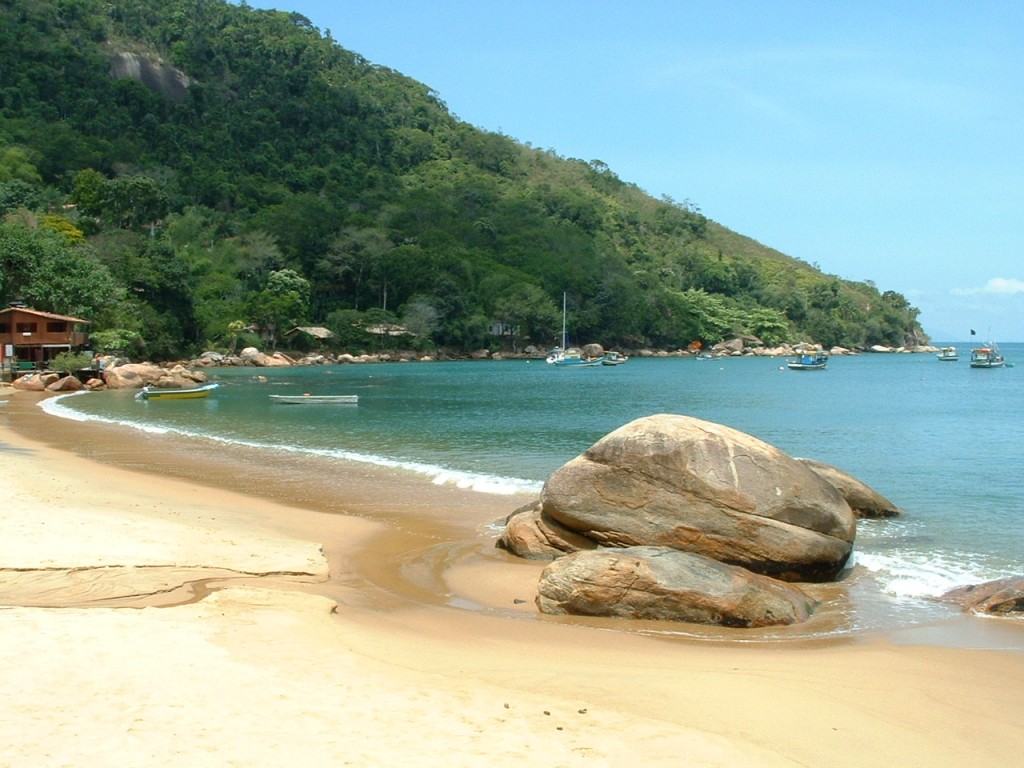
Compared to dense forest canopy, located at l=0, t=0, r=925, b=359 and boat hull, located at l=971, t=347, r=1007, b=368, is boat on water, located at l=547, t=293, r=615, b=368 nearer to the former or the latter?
dense forest canopy, located at l=0, t=0, r=925, b=359

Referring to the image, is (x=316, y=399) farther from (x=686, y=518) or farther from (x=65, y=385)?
(x=686, y=518)

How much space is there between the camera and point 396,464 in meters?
22.5

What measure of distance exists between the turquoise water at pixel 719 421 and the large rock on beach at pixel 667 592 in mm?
1959

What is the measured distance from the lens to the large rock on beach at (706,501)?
1139 centimetres

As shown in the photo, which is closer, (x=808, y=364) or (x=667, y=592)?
(x=667, y=592)

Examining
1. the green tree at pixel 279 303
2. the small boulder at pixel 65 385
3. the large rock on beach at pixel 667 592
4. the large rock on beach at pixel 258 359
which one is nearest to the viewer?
the large rock on beach at pixel 667 592

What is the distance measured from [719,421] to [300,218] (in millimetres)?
77558

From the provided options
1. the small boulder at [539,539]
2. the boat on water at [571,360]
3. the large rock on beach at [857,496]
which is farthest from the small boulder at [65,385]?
the boat on water at [571,360]

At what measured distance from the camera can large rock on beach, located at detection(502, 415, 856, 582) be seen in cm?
1139

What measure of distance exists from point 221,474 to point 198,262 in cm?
7738

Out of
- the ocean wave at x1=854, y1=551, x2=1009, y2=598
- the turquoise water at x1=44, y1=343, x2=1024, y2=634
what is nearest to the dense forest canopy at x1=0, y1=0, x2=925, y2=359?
the turquoise water at x1=44, y1=343, x2=1024, y2=634

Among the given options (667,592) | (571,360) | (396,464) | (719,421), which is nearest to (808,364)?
(571,360)

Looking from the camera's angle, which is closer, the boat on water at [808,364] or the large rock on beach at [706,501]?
→ the large rock on beach at [706,501]

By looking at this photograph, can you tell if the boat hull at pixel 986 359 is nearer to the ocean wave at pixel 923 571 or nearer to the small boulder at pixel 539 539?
the ocean wave at pixel 923 571
